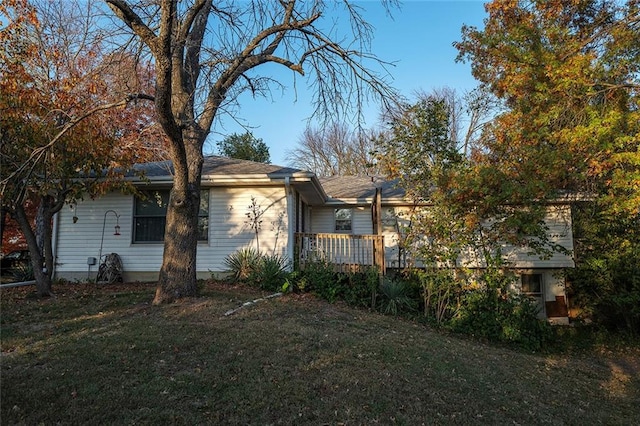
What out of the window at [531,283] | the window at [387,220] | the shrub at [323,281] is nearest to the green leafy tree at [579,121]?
the window at [531,283]

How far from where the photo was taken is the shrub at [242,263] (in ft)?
33.5

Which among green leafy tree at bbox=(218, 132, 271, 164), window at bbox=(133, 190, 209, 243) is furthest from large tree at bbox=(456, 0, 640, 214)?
green leafy tree at bbox=(218, 132, 271, 164)

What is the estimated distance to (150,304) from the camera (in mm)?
7305

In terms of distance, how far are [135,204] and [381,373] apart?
879 centimetres

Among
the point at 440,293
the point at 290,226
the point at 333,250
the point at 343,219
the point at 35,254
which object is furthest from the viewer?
the point at 343,219

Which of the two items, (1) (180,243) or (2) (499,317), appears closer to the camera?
(1) (180,243)

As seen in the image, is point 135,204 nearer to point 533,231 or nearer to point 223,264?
point 223,264

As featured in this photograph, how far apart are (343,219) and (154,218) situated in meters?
6.47

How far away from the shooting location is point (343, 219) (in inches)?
582

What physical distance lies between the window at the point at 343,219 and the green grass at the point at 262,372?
6.92 m

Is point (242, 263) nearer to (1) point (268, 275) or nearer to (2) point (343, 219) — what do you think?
(1) point (268, 275)

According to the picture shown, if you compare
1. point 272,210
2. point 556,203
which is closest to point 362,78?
point 272,210

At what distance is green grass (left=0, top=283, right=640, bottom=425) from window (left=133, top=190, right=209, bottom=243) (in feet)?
10.7

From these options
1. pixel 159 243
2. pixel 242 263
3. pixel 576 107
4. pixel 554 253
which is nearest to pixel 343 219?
pixel 242 263
